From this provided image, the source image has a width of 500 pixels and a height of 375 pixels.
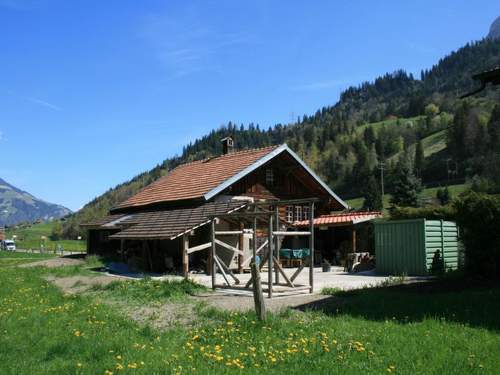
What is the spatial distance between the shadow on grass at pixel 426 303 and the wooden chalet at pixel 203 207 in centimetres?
757

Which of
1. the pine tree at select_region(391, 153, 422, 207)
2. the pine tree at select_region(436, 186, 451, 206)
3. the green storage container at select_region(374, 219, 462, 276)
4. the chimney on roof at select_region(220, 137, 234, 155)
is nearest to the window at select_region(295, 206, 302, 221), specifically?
the chimney on roof at select_region(220, 137, 234, 155)

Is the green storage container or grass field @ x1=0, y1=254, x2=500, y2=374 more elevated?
the green storage container

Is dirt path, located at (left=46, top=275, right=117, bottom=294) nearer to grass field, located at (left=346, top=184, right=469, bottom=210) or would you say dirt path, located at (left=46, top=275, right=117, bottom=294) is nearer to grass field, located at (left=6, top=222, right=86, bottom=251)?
grass field, located at (left=6, top=222, right=86, bottom=251)

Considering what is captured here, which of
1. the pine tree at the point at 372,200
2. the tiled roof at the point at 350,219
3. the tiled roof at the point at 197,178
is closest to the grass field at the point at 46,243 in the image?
the tiled roof at the point at 197,178

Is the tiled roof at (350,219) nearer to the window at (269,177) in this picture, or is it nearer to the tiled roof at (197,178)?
the window at (269,177)

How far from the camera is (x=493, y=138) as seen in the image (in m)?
97.0

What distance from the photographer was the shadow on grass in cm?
903

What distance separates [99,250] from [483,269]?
2359cm

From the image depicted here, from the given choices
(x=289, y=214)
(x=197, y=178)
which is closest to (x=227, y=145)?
(x=289, y=214)

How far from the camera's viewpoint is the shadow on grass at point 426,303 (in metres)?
9.03

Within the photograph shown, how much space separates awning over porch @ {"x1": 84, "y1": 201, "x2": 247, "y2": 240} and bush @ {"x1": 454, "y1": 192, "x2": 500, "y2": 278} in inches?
316

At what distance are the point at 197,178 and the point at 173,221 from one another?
20.0ft

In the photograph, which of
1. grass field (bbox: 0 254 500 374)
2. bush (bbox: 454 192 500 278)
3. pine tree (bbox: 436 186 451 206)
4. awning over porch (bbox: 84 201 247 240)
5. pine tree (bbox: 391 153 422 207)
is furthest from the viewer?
pine tree (bbox: 436 186 451 206)

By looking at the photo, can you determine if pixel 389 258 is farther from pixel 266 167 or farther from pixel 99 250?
pixel 99 250
